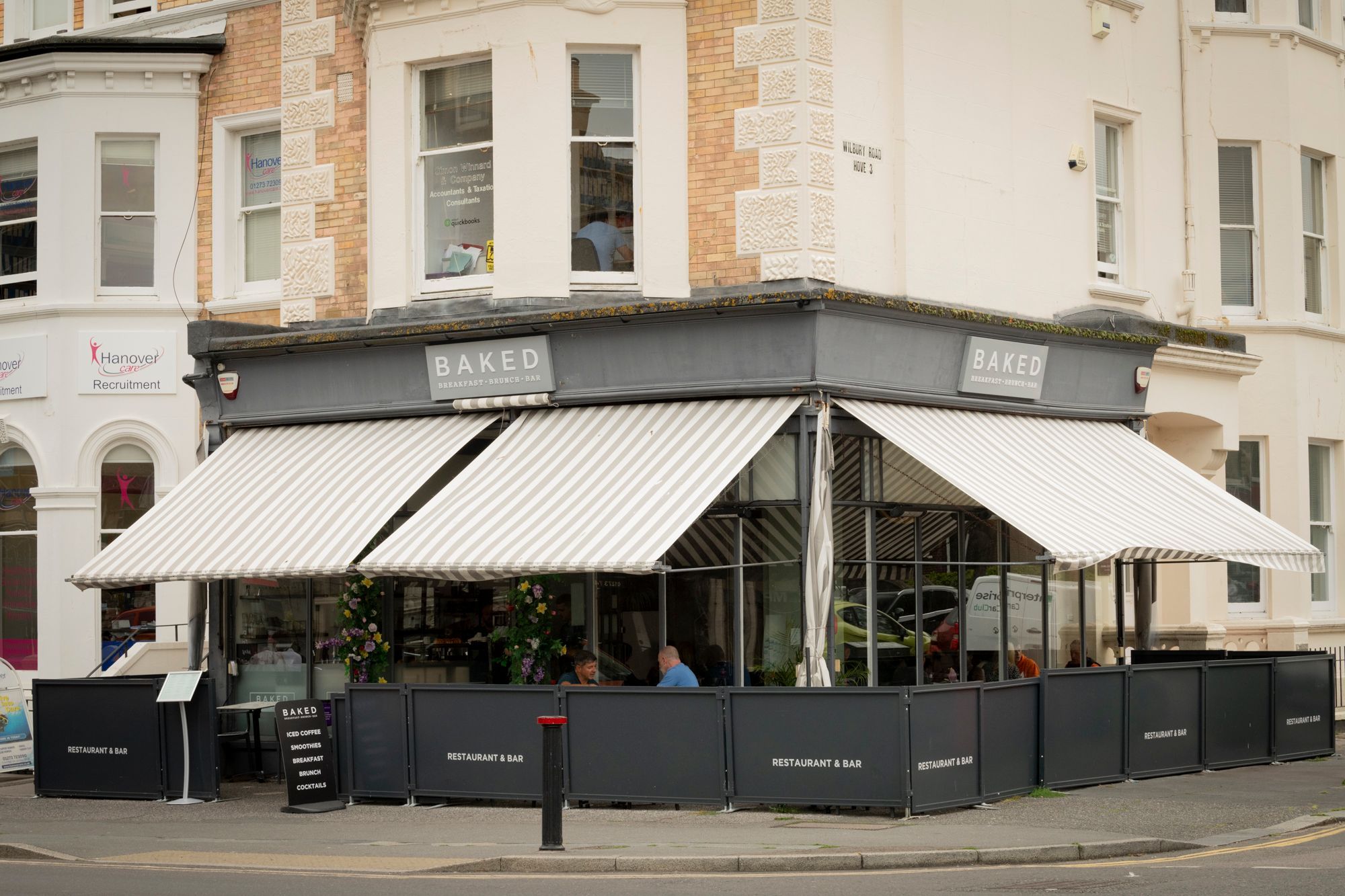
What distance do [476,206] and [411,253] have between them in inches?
33.7

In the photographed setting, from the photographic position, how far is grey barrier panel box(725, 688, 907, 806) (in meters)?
13.5

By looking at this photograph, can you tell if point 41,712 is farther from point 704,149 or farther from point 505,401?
point 704,149

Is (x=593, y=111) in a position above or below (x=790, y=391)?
above

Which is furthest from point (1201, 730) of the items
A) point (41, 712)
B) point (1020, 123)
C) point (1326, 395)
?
point (41, 712)

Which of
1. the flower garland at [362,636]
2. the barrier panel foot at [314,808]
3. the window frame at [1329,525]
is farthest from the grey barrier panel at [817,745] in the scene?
the window frame at [1329,525]

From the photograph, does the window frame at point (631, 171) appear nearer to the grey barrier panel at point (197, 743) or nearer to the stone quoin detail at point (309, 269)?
the stone quoin detail at point (309, 269)

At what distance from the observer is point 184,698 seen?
1598 cm

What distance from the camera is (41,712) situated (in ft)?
55.3

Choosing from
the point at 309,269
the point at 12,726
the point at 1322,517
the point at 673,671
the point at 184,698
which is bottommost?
the point at 12,726

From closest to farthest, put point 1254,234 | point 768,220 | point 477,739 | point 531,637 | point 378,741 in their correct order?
1. point 477,739
2. point 378,741
3. point 768,220
4. point 531,637
5. point 1254,234

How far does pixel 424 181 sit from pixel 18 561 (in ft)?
23.4

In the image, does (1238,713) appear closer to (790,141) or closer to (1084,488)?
(1084,488)

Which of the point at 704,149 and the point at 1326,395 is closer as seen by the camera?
the point at 704,149

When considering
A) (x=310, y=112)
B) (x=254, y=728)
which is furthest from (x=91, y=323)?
(x=254, y=728)
